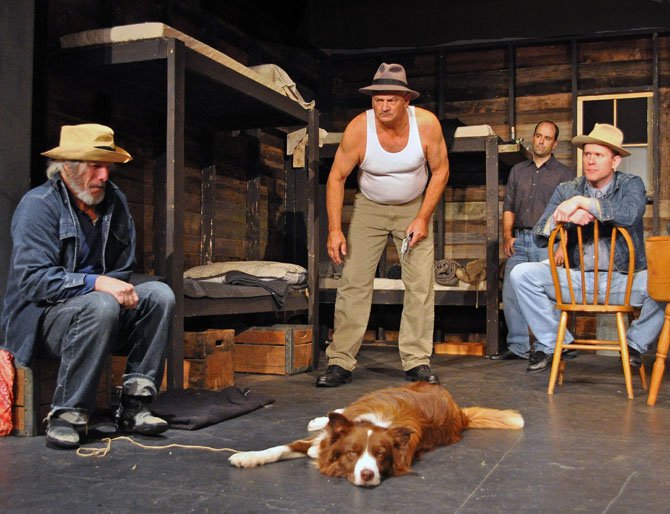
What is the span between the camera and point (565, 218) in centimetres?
421

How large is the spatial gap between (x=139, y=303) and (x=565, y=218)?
7.64 feet

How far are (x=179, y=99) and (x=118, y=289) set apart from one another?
132 centimetres

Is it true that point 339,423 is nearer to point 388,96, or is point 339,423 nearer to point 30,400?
point 30,400

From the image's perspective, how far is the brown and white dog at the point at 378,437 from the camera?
2361 millimetres

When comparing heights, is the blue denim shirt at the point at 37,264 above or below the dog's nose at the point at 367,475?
above

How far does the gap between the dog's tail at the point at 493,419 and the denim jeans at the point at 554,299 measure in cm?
141

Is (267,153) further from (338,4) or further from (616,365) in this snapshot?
(616,365)

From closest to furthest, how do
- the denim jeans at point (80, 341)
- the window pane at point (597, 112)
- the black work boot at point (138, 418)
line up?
the denim jeans at point (80, 341)
the black work boot at point (138, 418)
the window pane at point (597, 112)

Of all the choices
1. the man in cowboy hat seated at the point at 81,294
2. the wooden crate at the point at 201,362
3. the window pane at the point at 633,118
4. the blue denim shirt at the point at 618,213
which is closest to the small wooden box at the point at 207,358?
the wooden crate at the point at 201,362

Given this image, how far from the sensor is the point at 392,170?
4496 millimetres

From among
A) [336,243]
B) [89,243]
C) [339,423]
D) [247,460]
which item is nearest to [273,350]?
[336,243]

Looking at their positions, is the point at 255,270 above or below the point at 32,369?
above

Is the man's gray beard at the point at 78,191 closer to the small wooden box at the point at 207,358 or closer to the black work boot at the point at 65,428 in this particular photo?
the black work boot at the point at 65,428

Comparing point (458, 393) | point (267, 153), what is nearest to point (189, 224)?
point (267, 153)
